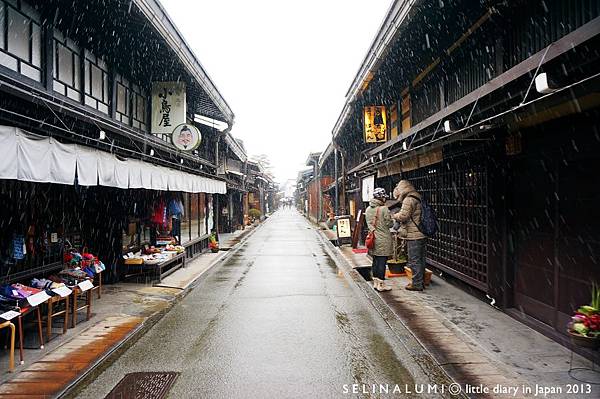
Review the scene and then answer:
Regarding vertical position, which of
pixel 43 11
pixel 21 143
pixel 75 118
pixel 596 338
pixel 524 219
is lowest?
pixel 596 338

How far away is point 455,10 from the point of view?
8.89 meters

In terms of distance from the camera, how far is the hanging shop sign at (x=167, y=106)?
13961 millimetres

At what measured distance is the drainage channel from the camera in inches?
196

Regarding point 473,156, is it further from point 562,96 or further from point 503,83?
point 562,96

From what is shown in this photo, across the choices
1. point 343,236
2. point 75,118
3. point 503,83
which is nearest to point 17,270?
point 75,118

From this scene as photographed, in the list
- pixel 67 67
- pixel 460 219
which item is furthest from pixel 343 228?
pixel 67 67

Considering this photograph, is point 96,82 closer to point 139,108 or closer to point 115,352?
point 139,108

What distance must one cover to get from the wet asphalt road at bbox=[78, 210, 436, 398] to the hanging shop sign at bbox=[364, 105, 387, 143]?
22.3 feet

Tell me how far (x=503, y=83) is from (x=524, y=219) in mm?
2984

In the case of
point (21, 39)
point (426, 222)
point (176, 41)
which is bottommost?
point (426, 222)

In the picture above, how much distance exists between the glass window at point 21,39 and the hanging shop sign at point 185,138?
18.1ft

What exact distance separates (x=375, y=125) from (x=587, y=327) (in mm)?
12432

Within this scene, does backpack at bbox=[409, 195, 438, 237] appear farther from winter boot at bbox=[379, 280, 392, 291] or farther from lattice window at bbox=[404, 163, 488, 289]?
winter boot at bbox=[379, 280, 392, 291]

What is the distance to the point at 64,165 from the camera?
6.31 metres
